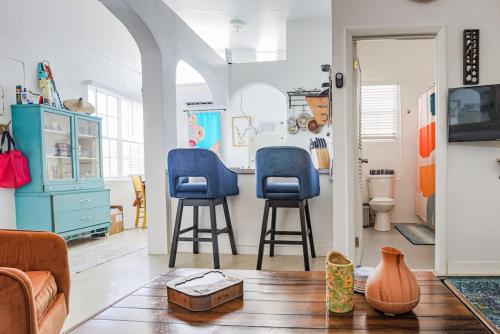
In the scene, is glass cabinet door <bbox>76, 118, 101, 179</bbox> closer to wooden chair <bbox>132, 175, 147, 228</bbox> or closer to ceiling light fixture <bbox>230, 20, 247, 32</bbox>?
wooden chair <bbox>132, 175, 147, 228</bbox>

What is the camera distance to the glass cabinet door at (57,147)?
378 centimetres

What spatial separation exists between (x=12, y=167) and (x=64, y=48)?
5.76ft

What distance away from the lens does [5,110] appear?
3.46 metres

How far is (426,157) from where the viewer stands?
14.4 ft

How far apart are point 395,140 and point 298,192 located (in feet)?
9.20

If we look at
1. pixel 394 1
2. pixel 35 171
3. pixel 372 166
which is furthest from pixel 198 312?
pixel 372 166

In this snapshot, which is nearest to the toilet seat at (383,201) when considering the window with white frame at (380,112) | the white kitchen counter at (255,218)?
the window with white frame at (380,112)

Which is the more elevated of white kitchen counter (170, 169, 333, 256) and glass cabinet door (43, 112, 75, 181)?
glass cabinet door (43, 112, 75, 181)

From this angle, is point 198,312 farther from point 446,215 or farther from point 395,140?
point 395,140

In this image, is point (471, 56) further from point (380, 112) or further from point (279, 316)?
point (279, 316)

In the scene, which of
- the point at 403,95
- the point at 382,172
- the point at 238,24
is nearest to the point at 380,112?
the point at 403,95

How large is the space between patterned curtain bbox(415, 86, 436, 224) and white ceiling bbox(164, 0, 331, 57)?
80.2 inches

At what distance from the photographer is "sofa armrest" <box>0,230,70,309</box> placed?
1614 mm

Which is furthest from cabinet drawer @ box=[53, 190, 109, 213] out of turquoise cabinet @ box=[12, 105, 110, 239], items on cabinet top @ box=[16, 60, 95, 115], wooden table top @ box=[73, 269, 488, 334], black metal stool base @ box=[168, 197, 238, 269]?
wooden table top @ box=[73, 269, 488, 334]
